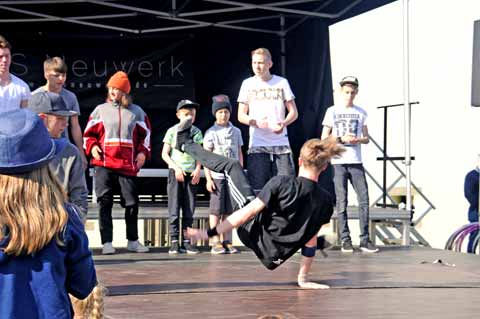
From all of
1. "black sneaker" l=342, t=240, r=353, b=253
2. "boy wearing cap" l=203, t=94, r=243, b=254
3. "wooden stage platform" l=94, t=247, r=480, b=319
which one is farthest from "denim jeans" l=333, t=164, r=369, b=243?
"boy wearing cap" l=203, t=94, r=243, b=254

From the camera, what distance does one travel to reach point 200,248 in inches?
404

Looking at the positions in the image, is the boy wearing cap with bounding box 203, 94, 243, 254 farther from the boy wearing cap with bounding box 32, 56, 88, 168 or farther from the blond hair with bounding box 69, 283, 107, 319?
the blond hair with bounding box 69, 283, 107, 319

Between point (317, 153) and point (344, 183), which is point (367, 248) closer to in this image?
point (344, 183)

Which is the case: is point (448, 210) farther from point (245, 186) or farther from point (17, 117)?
point (17, 117)

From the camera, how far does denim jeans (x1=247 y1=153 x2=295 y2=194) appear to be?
8.91 meters

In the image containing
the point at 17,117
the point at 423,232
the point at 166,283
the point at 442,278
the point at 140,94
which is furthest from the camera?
the point at 423,232

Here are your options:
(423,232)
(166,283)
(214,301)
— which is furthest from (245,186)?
(423,232)

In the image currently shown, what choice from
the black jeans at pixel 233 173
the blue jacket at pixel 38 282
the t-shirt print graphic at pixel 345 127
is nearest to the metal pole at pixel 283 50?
the t-shirt print graphic at pixel 345 127

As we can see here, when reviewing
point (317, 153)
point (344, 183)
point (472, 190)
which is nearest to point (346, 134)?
point (344, 183)

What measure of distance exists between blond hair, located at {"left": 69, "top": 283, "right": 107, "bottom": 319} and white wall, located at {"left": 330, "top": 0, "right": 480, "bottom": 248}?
14.1m

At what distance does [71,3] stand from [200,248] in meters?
4.21

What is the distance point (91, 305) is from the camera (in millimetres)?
2984

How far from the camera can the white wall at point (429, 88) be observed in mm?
17688

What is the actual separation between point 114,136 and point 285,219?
273cm
